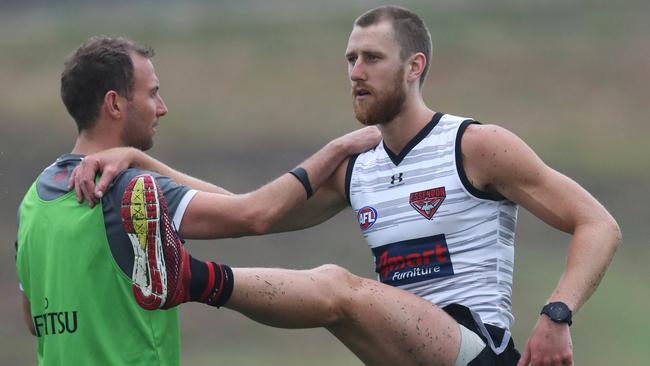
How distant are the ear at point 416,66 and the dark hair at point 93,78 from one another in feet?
3.86

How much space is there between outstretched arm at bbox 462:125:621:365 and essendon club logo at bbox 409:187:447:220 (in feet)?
0.47

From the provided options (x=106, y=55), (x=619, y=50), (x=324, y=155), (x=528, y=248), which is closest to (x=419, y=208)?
(x=324, y=155)

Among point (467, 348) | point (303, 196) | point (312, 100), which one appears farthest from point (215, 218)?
point (312, 100)

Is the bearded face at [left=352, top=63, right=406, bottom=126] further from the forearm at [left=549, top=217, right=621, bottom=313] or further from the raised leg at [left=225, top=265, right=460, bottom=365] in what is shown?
the forearm at [left=549, top=217, right=621, bottom=313]

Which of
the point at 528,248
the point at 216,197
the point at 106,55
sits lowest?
the point at 528,248

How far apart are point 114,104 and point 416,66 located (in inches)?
51.7

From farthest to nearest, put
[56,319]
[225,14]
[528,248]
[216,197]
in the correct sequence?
[225,14] → [528,248] → [216,197] → [56,319]

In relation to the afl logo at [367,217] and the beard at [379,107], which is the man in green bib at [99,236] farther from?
the beard at [379,107]

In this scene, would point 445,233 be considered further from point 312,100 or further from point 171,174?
point 312,100

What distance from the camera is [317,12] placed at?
2080 centimetres

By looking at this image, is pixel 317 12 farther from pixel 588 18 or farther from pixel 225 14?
pixel 588 18

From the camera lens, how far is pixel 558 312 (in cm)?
540

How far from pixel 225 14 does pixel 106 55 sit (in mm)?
15417

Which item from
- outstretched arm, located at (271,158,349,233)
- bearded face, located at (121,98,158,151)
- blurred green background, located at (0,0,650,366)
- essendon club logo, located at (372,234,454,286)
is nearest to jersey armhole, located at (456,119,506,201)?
essendon club logo, located at (372,234,454,286)
